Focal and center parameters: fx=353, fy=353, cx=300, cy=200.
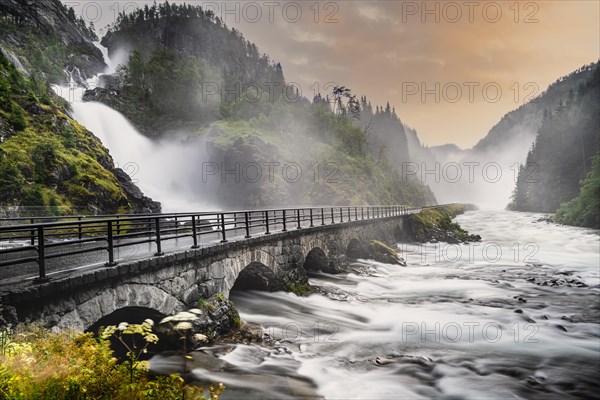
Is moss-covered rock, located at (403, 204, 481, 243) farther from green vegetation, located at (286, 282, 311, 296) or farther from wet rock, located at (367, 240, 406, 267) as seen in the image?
green vegetation, located at (286, 282, 311, 296)

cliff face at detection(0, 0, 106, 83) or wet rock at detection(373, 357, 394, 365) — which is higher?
cliff face at detection(0, 0, 106, 83)

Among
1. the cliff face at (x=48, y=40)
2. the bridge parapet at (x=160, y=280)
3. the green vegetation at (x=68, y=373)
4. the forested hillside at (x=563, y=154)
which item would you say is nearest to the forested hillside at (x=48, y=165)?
the bridge parapet at (x=160, y=280)

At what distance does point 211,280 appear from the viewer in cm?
1161

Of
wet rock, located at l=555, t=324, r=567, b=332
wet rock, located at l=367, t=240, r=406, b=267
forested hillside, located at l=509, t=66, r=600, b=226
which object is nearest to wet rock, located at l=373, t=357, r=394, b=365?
wet rock, located at l=555, t=324, r=567, b=332

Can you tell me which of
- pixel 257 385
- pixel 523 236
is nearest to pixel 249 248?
pixel 257 385

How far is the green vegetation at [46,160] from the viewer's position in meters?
22.9

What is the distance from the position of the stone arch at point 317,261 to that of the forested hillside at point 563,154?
74.0m

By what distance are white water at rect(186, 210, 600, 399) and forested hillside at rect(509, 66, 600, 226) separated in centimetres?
6897

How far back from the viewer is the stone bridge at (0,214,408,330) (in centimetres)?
632

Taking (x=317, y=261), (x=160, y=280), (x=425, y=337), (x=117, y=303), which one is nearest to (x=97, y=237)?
(x=117, y=303)

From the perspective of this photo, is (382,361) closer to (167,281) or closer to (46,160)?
(167,281)

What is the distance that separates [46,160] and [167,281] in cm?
2208

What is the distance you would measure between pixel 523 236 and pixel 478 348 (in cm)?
3896

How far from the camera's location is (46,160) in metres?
25.4
